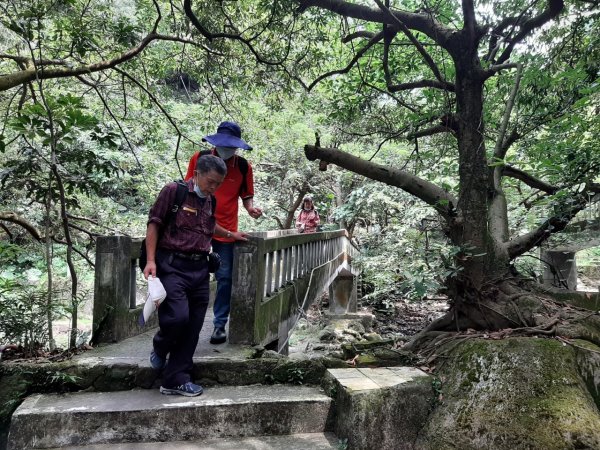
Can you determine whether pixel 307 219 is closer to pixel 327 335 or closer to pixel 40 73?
pixel 327 335

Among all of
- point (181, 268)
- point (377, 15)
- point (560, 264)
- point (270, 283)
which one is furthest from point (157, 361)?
point (560, 264)

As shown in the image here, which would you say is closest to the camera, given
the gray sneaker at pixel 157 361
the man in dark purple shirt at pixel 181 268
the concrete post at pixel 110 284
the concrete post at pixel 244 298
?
the man in dark purple shirt at pixel 181 268

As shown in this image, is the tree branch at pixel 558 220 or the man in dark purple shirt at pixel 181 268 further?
the tree branch at pixel 558 220

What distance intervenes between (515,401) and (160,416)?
8.59ft

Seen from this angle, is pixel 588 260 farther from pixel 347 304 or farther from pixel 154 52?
pixel 154 52

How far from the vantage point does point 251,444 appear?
111 inches

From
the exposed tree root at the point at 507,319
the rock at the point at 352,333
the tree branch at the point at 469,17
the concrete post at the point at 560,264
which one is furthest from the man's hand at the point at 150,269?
the rock at the point at 352,333

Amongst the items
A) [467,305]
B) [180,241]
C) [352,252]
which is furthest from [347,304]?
[180,241]

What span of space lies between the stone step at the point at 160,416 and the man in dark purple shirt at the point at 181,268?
195 mm

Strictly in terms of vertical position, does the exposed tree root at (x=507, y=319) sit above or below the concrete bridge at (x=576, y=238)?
below

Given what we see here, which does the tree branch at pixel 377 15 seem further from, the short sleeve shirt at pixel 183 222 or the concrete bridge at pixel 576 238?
the short sleeve shirt at pixel 183 222

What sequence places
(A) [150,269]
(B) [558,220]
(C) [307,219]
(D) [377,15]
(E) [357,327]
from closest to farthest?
(A) [150,269] < (B) [558,220] < (D) [377,15] < (C) [307,219] < (E) [357,327]

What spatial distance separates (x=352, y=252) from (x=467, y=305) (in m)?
12.3

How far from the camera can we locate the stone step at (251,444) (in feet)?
8.80
